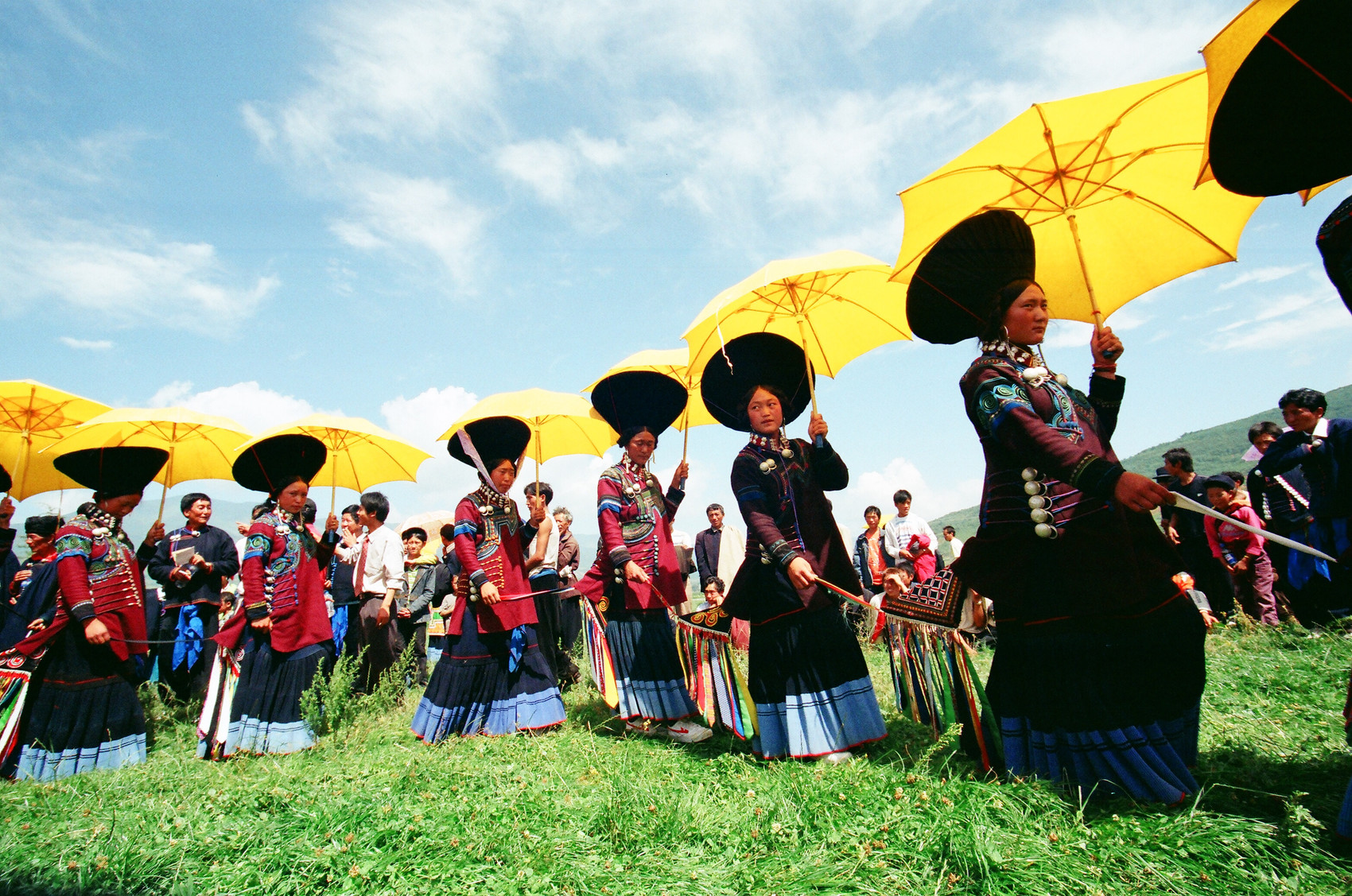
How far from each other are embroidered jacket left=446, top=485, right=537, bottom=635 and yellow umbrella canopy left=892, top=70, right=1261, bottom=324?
3.60m

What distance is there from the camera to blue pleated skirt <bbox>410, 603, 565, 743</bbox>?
5.29 m

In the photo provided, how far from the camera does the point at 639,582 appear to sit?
202 inches

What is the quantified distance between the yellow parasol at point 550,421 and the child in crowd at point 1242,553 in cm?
674

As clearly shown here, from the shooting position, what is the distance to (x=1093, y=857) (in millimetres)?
2297

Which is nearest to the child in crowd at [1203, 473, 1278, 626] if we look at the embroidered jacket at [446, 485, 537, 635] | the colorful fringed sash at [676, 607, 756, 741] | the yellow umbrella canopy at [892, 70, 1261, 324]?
the yellow umbrella canopy at [892, 70, 1261, 324]

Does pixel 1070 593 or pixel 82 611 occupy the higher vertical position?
pixel 82 611

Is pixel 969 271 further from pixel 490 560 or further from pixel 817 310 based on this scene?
pixel 490 560

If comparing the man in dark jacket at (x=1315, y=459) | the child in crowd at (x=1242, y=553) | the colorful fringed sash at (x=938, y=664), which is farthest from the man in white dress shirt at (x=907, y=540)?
the colorful fringed sash at (x=938, y=664)

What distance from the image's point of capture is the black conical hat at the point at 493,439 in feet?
A: 18.8

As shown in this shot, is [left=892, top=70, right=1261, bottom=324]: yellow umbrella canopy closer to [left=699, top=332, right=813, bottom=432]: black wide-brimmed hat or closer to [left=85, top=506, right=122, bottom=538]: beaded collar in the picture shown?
[left=699, top=332, right=813, bottom=432]: black wide-brimmed hat

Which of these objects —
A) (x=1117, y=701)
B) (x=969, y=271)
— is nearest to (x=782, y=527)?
(x=969, y=271)

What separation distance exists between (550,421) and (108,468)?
3702 millimetres

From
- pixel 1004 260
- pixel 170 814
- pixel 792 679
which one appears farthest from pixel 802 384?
pixel 170 814

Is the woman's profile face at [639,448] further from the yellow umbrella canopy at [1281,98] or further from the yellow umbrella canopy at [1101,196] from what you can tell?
the yellow umbrella canopy at [1281,98]
